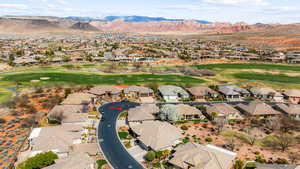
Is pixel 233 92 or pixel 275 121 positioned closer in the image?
pixel 275 121

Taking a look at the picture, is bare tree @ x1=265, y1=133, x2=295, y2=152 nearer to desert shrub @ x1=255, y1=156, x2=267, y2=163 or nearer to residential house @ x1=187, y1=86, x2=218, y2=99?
desert shrub @ x1=255, y1=156, x2=267, y2=163

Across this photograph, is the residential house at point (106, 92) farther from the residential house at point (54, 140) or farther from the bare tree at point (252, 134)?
the bare tree at point (252, 134)

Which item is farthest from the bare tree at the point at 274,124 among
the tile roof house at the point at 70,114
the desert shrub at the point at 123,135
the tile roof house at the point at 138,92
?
the tile roof house at the point at 70,114

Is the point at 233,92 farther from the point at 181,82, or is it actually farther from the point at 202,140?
the point at 202,140

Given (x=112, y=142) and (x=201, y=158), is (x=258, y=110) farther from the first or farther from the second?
(x=112, y=142)

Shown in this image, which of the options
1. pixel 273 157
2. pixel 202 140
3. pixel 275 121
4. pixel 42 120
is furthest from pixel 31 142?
pixel 275 121

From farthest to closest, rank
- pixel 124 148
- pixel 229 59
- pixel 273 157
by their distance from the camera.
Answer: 1. pixel 229 59
2. pixel 124 148
3. pixel 273 157
